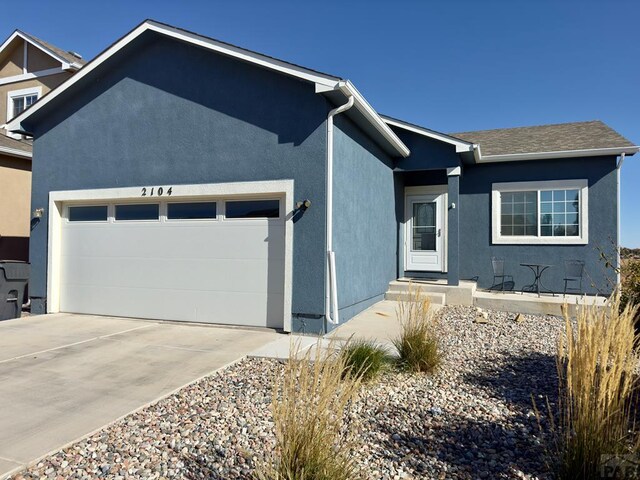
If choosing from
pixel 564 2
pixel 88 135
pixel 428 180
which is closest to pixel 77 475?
pixel 88 135

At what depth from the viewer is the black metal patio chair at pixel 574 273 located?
9.84 metres

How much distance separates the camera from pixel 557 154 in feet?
33.5

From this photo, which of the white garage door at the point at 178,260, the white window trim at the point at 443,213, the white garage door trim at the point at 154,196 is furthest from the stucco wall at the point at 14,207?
the white window trim at the point at 443,213

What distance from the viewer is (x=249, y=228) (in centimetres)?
733

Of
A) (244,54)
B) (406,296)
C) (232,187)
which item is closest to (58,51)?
(244,54)

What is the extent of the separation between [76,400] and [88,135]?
253 inches

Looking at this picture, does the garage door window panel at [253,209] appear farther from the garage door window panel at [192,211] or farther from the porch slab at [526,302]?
the porch slab at [526,302]

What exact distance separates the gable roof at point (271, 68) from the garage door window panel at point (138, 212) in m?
2.82

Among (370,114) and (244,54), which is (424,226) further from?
(244,54)

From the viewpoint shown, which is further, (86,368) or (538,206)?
(538,206)

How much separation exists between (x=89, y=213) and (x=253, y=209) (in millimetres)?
4007

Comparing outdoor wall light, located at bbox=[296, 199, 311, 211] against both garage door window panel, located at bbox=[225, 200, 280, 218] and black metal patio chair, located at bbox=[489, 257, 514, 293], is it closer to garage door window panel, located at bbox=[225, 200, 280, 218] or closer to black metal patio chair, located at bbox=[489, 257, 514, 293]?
garage door window panel, located at bbox=[225, 200, 280, 218]

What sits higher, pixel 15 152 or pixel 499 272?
pixel 15 152

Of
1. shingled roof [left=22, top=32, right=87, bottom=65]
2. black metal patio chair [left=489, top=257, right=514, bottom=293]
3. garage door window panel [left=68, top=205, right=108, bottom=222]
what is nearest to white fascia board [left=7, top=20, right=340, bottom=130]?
garage door window panel [left=68, top=205, right=108, bottom=222]
